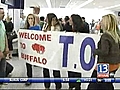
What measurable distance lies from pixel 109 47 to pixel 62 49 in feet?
4.48

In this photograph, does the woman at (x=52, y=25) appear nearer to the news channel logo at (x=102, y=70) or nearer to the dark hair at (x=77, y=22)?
the dark hair at (x=77, y=22)

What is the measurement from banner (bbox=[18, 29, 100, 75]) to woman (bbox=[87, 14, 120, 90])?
109cm

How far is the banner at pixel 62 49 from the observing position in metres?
4.11

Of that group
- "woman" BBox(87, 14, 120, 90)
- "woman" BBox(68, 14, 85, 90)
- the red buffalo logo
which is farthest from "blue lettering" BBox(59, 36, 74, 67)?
"woman" BBox(87, 14, 120, 90)

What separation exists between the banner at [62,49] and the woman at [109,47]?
1.09 meters

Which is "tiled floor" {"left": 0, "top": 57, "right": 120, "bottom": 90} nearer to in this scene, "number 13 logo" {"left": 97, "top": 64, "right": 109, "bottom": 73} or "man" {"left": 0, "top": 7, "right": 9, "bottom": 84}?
"man" {"left": 0, "top": 7, "right": 9, "bottom": 84}

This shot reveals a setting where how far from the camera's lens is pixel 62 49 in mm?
4199

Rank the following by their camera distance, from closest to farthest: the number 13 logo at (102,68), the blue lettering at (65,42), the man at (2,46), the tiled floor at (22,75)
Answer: the number 13 logo at (102,68) < the man at (2,46) < the blue lettering at (65,42) < the tiled floor at (22,75)

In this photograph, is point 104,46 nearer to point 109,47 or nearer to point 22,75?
point 109,47

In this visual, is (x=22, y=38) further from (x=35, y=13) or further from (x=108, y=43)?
(x=108, y=43)

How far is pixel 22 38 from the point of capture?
181 inches

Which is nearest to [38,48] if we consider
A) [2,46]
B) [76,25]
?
[2,46]

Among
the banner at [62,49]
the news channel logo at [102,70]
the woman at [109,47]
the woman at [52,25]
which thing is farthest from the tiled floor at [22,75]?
the news channel logo at [102,70]

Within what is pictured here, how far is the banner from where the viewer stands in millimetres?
4113
